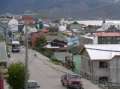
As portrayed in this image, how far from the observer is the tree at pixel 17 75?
22453mm

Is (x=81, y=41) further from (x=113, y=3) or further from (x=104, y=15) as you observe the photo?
(x=113, y=3)

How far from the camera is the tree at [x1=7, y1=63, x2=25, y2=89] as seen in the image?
22453 millimetres

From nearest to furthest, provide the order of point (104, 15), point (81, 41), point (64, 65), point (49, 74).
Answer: point (49, 74) → point (64, 65) → point (81, 41) → point (104, 15)

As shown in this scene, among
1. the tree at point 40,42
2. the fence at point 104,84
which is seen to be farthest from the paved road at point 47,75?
the tree at point 40,42

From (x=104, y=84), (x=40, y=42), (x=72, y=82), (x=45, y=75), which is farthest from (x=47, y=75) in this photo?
(x=40, y=42)

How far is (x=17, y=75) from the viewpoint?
2256 cm

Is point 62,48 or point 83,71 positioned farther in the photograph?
point 62,48

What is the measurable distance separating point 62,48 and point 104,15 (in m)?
107

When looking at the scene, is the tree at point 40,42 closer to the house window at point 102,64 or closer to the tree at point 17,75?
the house window at point 102,64

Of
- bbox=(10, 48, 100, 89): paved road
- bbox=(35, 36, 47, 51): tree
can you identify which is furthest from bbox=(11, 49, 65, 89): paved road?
bbox=(35, 36, 47, 51): tree

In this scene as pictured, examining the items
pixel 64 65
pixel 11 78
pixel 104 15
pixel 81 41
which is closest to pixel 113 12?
pixel 104 15

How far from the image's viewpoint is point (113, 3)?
576 feet

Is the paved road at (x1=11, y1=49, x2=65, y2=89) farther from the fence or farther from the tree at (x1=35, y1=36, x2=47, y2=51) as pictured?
the tree at (x1=35, y1=36, x2=47, y2=51)

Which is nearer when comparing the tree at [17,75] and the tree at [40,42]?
the tree at [17,75]
